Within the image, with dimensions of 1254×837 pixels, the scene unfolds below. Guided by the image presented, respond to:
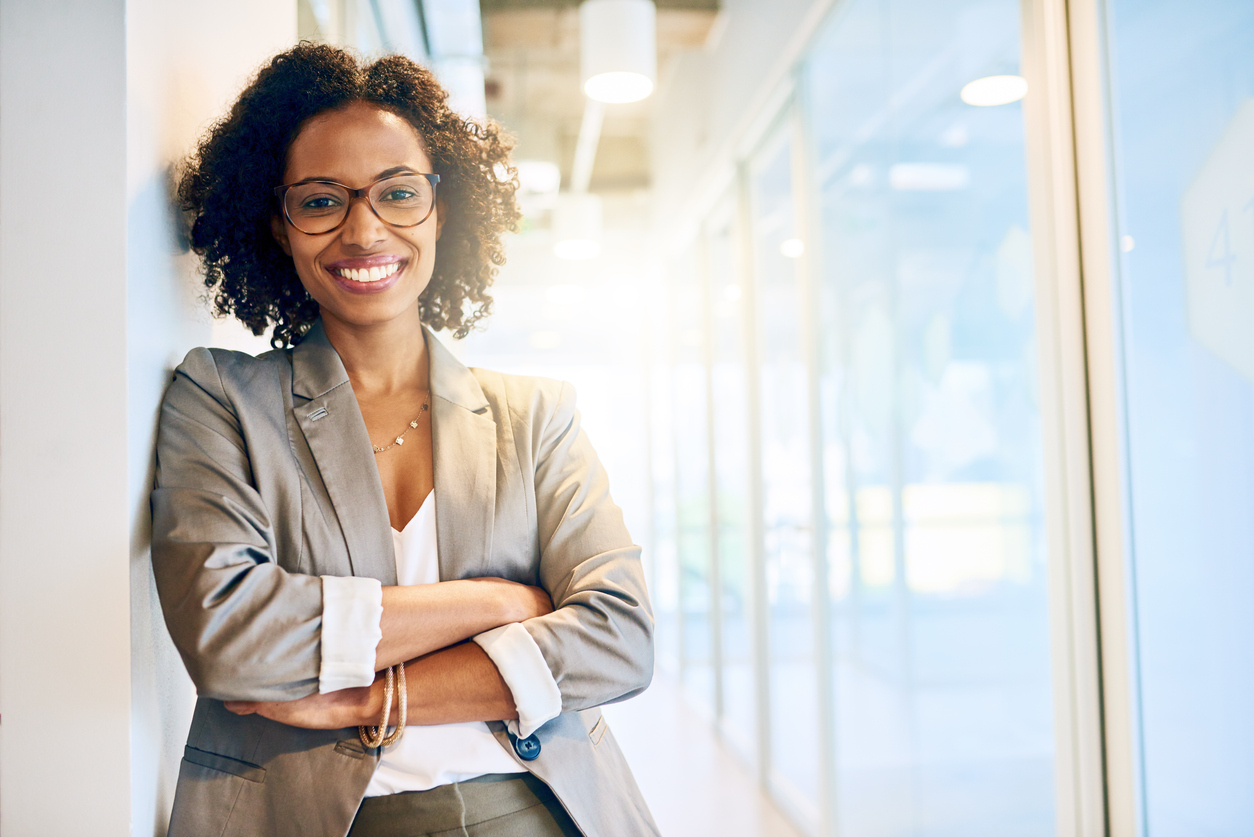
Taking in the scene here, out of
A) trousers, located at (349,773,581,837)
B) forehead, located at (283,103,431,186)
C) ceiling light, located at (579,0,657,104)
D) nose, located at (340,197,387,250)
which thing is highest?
ceiling light, located at (579,0,657,104)

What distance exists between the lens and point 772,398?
428 cm

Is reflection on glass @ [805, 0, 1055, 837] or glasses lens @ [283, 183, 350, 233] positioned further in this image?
reflection on glass @ [805, 0, 1055, 837]

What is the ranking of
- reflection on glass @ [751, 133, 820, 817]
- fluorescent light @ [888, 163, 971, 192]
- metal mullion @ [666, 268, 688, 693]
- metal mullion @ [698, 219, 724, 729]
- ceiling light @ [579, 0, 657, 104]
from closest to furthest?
fluorescent light @ [888, 163, 971, 192] < ceiling light @ [579, 0, 657, 104] < reflection on glass @ [751, 133, 820, 817] < metal mullion @ [698, 219, 724, 729] < metal mullion @ [666, 268, 688, 693]

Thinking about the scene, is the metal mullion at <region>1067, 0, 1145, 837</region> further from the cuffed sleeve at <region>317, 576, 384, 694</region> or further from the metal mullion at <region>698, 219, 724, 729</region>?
the metal mullion at <region>698, 219, 724, 729</region>

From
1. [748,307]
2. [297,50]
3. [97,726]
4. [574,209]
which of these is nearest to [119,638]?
[97,726]

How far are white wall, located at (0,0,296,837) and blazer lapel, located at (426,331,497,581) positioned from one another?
398 millimetres

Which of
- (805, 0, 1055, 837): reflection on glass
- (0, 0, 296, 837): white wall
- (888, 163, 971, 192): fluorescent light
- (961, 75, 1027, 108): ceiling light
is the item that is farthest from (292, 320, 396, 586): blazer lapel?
(888, 163, 971, 192): fluorescent light

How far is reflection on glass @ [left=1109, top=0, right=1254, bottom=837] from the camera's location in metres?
1.47

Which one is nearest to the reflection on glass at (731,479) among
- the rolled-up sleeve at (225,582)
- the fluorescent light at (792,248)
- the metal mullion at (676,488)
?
the fluorescent light at (792,248)

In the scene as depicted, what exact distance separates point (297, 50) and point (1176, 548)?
68.1 inches

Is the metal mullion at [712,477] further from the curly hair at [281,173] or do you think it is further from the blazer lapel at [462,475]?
the blazer lapel at [462,475]

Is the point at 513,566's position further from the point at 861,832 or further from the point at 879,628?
the point at 861,832

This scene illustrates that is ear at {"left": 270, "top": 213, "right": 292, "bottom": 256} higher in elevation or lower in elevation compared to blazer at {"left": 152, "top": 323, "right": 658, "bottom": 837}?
higher

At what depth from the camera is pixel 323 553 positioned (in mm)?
1224
